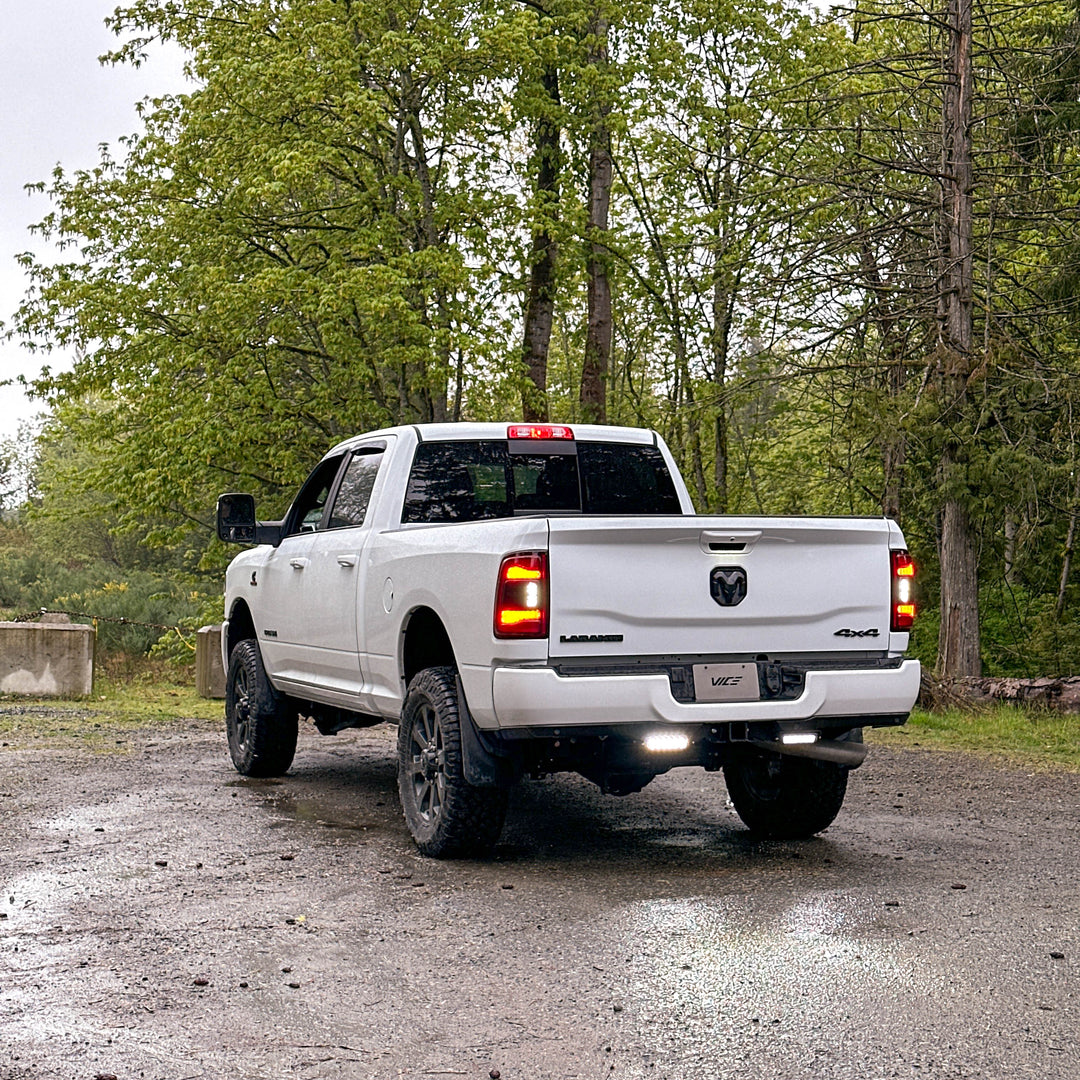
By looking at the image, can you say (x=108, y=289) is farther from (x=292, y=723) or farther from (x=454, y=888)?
(x=454, y=888)

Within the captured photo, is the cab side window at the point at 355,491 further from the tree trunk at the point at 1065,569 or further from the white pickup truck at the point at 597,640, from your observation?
the tree trunk at the point at 1065,569

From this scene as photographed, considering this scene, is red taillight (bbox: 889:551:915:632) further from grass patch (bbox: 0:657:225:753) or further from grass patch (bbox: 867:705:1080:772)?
grass patch (bbox: 0:657:225:753)

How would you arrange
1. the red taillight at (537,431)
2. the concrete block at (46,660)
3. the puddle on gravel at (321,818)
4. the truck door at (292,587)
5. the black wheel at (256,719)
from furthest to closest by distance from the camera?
the concrete block at (46,660) → the black wheel at (256,719) → the truck door at (292,587) → the red taillight at (537,431) → the puddle on gravel at (321,818)

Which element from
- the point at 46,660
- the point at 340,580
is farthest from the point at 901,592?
the point at 46,660

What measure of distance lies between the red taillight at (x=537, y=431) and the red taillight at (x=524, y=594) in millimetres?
2194

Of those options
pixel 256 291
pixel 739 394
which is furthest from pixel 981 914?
pixel 256 291

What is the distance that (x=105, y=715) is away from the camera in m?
14.2

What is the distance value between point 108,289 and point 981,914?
19280 mm

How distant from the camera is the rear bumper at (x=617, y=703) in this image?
6262 mm

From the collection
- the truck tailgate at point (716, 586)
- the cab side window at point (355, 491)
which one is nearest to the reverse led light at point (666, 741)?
the truck tailgate at point (716, 586)

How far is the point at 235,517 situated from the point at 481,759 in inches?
140

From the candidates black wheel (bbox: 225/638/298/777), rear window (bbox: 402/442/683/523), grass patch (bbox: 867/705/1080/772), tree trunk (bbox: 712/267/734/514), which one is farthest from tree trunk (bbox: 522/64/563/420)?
rear window (bbox: 402/442/683/523)

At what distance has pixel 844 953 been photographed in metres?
5.23

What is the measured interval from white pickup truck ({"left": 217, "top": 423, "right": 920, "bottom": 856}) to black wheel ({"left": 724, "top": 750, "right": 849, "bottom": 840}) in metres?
0.01
